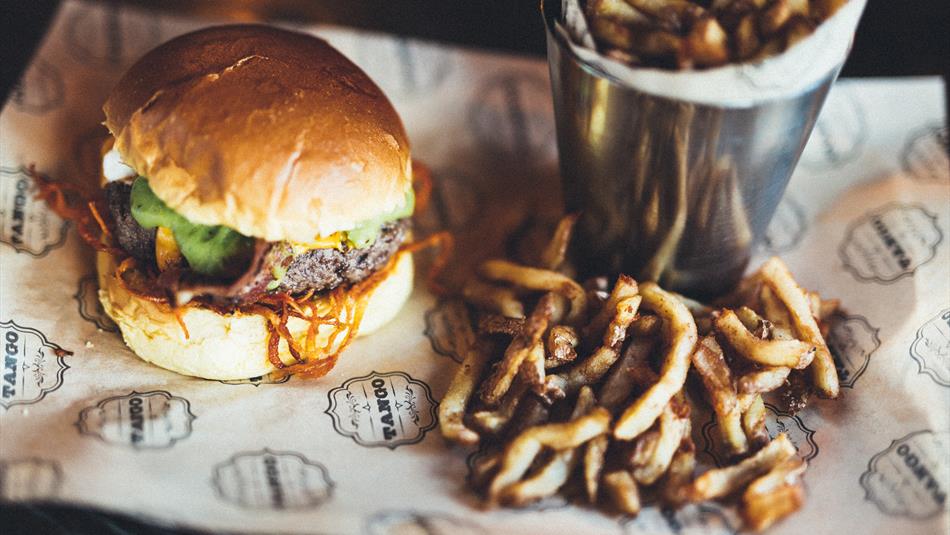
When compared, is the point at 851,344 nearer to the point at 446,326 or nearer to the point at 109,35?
the point at 446,326

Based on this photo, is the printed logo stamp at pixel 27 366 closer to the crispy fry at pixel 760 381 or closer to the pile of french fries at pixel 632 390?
the pile of french fries at pixel 632 390

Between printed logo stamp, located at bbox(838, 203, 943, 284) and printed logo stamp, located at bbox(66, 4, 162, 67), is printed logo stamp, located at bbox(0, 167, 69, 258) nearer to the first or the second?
printed logo stamp, located at bbox(66, 4, 162, 67)

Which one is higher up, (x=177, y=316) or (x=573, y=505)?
(x=177, y=316)

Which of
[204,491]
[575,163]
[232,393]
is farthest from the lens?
[575,163]

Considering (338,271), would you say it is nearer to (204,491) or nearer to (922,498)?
(204,491)

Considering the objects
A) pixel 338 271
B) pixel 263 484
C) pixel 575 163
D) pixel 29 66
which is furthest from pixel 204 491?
pixel 29 66

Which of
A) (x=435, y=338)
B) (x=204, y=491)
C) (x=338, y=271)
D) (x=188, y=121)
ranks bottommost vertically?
(x=435, y=338)

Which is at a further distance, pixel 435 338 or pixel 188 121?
pixel 435 338
